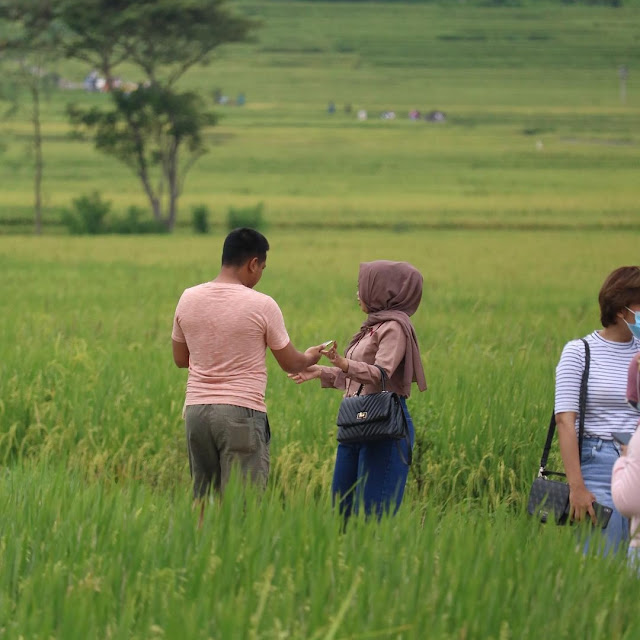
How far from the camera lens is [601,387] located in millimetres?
4512

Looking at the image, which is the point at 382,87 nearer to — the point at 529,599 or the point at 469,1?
the point at 469,1

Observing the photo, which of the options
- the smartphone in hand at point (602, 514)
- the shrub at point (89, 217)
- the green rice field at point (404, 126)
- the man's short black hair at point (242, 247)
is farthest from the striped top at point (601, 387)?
the shrub at point (89, 217)

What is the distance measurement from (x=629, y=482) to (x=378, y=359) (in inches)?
63.9

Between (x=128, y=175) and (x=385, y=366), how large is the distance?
7901 cm

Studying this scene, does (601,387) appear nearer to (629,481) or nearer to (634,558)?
(634,558)

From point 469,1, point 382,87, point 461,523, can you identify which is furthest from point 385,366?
point 469,1

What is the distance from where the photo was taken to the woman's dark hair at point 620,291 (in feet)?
14.3

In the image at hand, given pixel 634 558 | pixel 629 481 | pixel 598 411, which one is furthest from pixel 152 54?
pixel 629 481

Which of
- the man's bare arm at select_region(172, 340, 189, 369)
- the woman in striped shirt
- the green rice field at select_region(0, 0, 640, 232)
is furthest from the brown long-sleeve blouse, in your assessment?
the green rice field at select_region(0, 0, 640, 232)

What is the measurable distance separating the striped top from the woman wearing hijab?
0.74 meters

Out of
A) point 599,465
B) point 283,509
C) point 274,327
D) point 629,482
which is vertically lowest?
point 283,509

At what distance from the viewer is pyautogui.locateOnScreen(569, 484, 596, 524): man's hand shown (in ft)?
14.6

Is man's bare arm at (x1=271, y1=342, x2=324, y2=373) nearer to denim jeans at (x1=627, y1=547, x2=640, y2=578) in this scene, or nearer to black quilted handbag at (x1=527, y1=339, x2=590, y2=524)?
black quilted handbag at (x1=527, y1=339, x2=590, y2=524)

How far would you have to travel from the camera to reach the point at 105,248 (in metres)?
32.2
